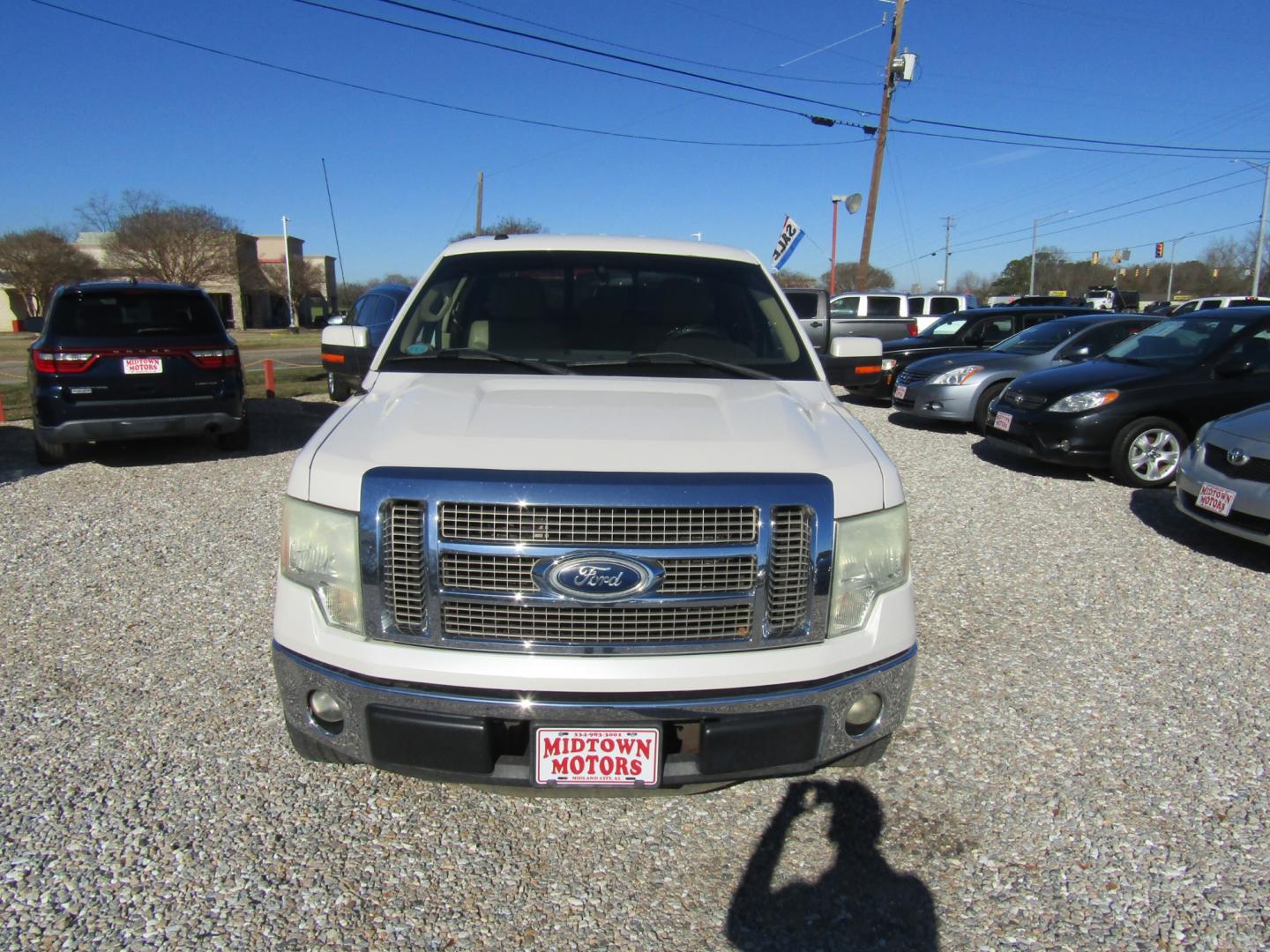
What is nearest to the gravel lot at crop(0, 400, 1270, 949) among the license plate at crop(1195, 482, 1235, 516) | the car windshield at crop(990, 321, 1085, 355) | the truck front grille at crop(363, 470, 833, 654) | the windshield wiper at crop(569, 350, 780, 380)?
the truck front grille at crop(363, 470, 833, 654)

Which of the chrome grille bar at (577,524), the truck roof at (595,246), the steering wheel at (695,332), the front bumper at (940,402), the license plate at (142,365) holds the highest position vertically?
the truck roof at (595,246)

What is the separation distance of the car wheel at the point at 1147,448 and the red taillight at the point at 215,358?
27.6ft

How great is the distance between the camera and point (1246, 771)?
3.10 m

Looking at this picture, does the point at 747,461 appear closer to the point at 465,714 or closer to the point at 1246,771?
the point at 465,714

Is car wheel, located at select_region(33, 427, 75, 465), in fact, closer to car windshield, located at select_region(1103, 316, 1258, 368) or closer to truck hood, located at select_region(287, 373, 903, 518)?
truck hood, located at select_region(287, 373, 903, 518)

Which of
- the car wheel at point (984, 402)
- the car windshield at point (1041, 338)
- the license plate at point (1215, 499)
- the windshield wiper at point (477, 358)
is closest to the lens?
the windshield wiper at point (477, 358)

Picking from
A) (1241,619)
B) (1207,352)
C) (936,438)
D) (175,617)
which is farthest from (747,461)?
(936,438)

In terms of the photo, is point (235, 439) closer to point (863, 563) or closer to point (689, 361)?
point (689, 361)

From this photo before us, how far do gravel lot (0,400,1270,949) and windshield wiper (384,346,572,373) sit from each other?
5.11ft

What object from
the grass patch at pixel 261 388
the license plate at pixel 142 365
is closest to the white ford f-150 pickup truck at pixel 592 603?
the license plate at pixel 142 365

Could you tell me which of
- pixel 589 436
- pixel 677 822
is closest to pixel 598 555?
pixel 589 436

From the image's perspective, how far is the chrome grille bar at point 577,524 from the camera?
216cm

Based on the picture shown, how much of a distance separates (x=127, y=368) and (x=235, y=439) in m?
1.45

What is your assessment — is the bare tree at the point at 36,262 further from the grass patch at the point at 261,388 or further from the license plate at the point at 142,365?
the license plate at the point at 142,365
